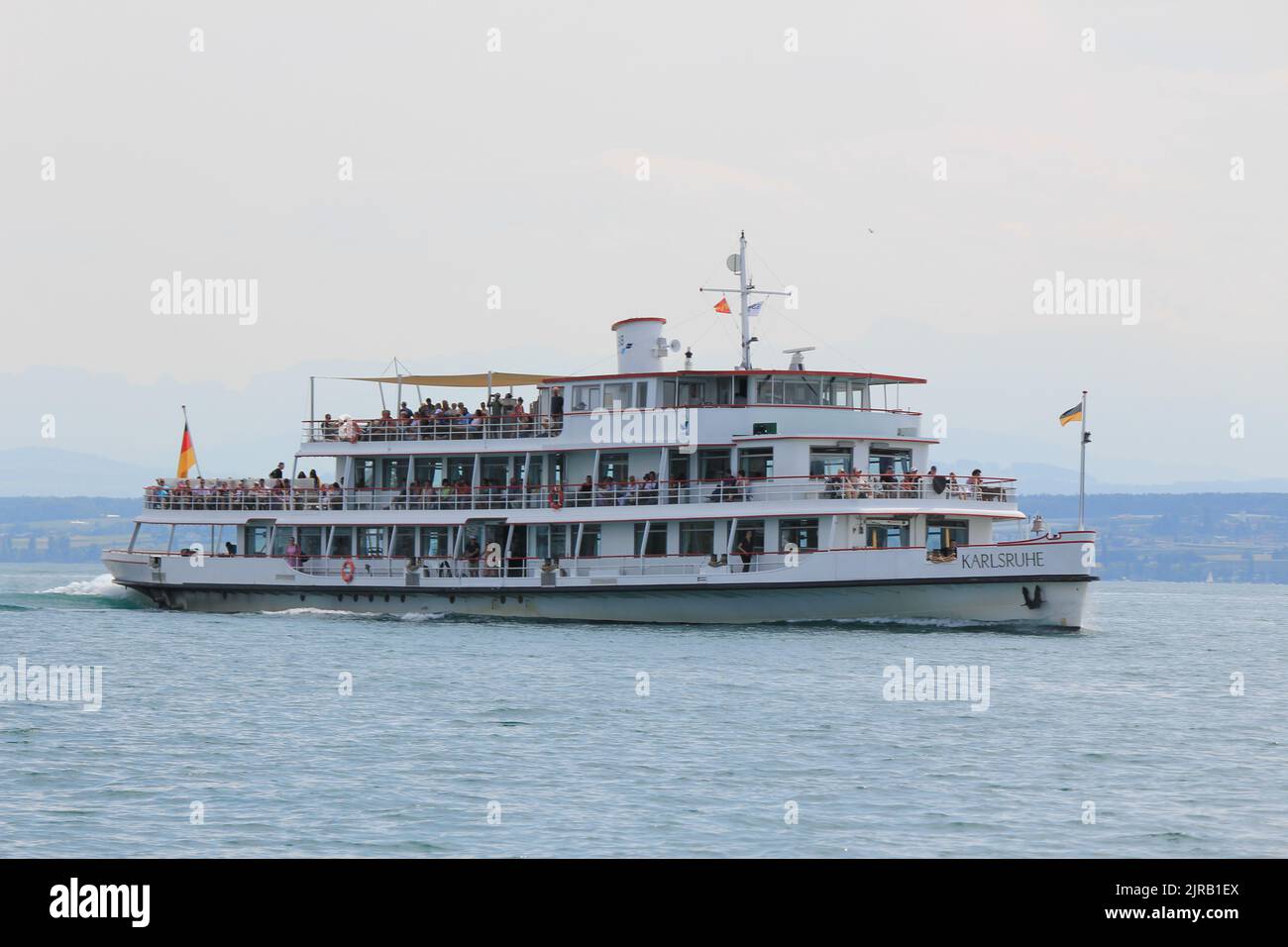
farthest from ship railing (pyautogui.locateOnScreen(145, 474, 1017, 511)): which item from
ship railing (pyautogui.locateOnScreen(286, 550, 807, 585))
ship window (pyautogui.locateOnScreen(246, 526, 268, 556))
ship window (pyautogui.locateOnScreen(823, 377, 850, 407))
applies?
ship window (pyautogui.locateOnScreen(823, 377, 850, 407))

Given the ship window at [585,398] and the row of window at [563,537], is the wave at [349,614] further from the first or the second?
the ship window at [585,398]

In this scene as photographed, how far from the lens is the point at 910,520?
4294cm

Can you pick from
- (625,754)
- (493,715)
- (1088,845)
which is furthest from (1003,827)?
(493,715)

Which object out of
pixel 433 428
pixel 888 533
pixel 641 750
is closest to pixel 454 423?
pixel 433 428

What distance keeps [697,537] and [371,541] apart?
1127cm

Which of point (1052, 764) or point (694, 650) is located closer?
point (1052, 764)

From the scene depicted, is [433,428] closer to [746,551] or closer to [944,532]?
[746,551]

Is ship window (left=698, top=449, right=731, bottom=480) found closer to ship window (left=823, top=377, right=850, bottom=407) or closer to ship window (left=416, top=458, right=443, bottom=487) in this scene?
ship window (left=823, top=377, right=850, bottom=407)

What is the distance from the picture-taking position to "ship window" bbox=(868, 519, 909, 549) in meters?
42.8

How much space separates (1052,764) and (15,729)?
53.1 feet

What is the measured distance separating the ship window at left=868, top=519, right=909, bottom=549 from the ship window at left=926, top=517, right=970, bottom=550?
715 mm

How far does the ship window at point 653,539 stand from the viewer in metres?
45.4
